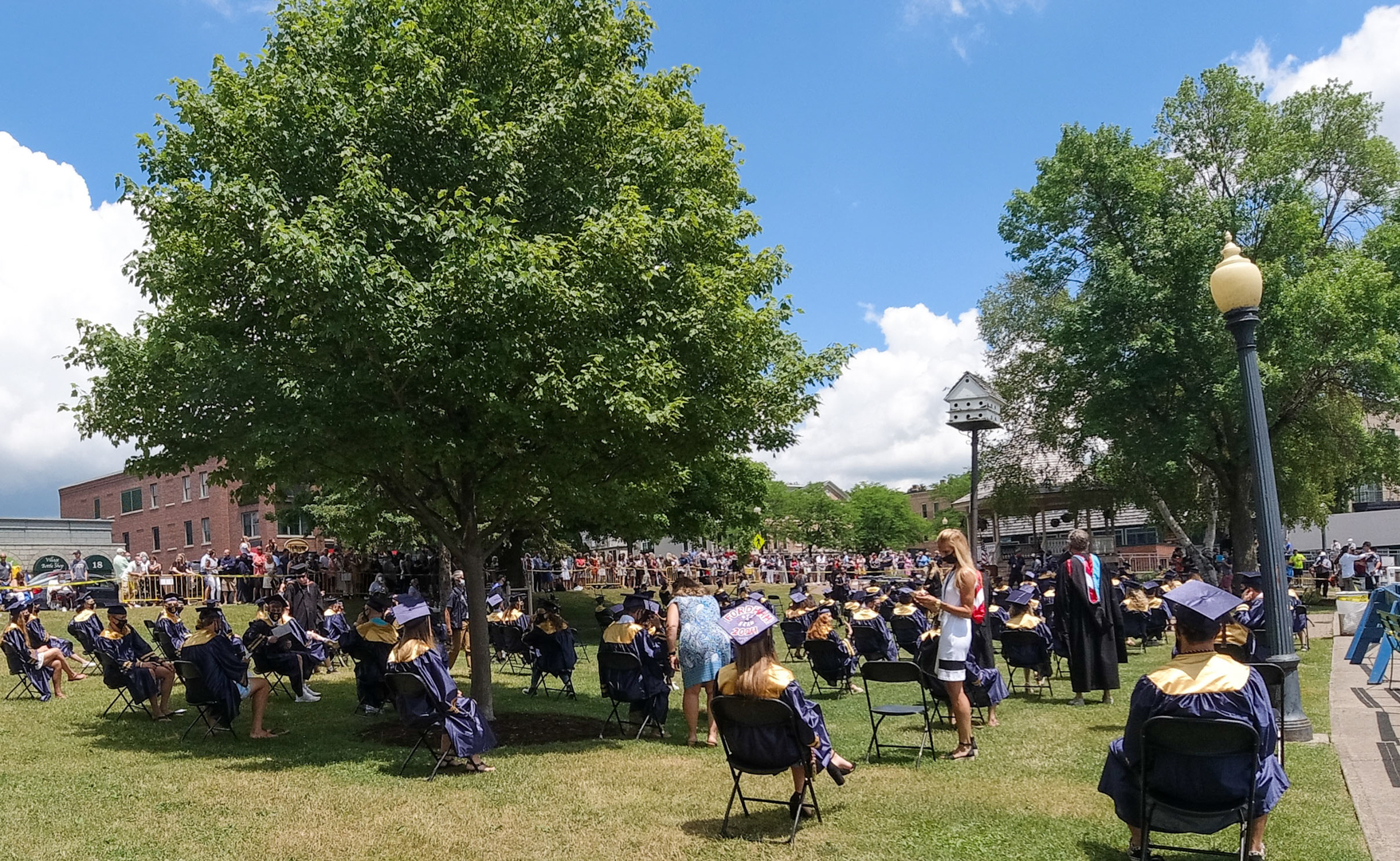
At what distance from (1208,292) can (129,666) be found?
25370 millimetres

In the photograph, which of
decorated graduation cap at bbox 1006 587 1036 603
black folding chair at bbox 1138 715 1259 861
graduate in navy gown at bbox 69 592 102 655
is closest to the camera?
black folding chair at bbox 1138 715 1259 861

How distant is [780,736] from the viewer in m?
6.09

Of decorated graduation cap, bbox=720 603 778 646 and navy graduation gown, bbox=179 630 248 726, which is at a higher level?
decorated graduation cap, bbox=720 603 778 646

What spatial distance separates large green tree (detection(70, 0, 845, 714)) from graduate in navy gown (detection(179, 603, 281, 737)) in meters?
1.61

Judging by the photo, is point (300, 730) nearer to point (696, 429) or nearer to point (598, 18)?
point (696, 429)

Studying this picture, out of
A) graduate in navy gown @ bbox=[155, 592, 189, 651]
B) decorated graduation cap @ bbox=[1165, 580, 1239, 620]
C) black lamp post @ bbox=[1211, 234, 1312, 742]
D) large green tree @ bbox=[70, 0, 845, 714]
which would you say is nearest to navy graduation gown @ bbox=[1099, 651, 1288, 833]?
decorated graduation cap @ bbox=[1165, 580, 1239, 620]

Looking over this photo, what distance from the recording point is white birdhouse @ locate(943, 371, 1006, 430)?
49.9 feet

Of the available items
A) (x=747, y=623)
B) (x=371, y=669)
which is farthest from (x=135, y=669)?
(x=747, y=623)

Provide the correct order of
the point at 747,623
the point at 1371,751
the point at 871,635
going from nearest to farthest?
the point at 747,623 < the point at 1371,751 < the point at 871,635

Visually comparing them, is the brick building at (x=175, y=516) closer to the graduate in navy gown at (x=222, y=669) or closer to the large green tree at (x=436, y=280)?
the graduate in navy gown at (x=222, y=669)

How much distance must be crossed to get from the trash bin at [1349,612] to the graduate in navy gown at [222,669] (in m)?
17.8

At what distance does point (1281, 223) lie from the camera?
2644 cm

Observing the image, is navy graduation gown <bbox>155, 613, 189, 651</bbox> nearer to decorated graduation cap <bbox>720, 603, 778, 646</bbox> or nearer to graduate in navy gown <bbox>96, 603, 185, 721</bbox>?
graduate in navy gown <bbox>96, 603, 185, 721</bbox>

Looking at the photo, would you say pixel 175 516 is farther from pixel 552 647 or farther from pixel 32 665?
pixel 552 647
